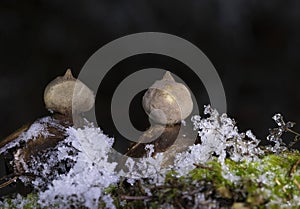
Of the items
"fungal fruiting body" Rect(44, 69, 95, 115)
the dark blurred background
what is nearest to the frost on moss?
"fungal fruiting body" Rect(44, 69, 95, 115)

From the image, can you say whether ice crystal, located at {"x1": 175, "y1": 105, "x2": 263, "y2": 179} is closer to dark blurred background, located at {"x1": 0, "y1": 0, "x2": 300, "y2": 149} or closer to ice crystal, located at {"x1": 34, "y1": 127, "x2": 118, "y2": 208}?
ice crystal, located at {"x1": 34, "y1": 127, "x2": 118, "y2": 208}

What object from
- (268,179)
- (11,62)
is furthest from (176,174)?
(11,62)

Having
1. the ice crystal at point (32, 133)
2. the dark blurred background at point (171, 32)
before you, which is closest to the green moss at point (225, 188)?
the ice crystal at point (32, 133)

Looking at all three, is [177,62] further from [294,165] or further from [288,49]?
[294,165]

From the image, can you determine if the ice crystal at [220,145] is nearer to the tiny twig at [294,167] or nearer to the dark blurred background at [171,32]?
the tiny twig at [294,167]

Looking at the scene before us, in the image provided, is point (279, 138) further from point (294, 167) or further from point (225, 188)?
point (225, 188)

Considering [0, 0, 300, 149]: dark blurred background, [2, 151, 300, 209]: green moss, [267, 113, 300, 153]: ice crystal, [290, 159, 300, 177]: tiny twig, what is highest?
[0, 0, 300, 149]: dark blurred background
